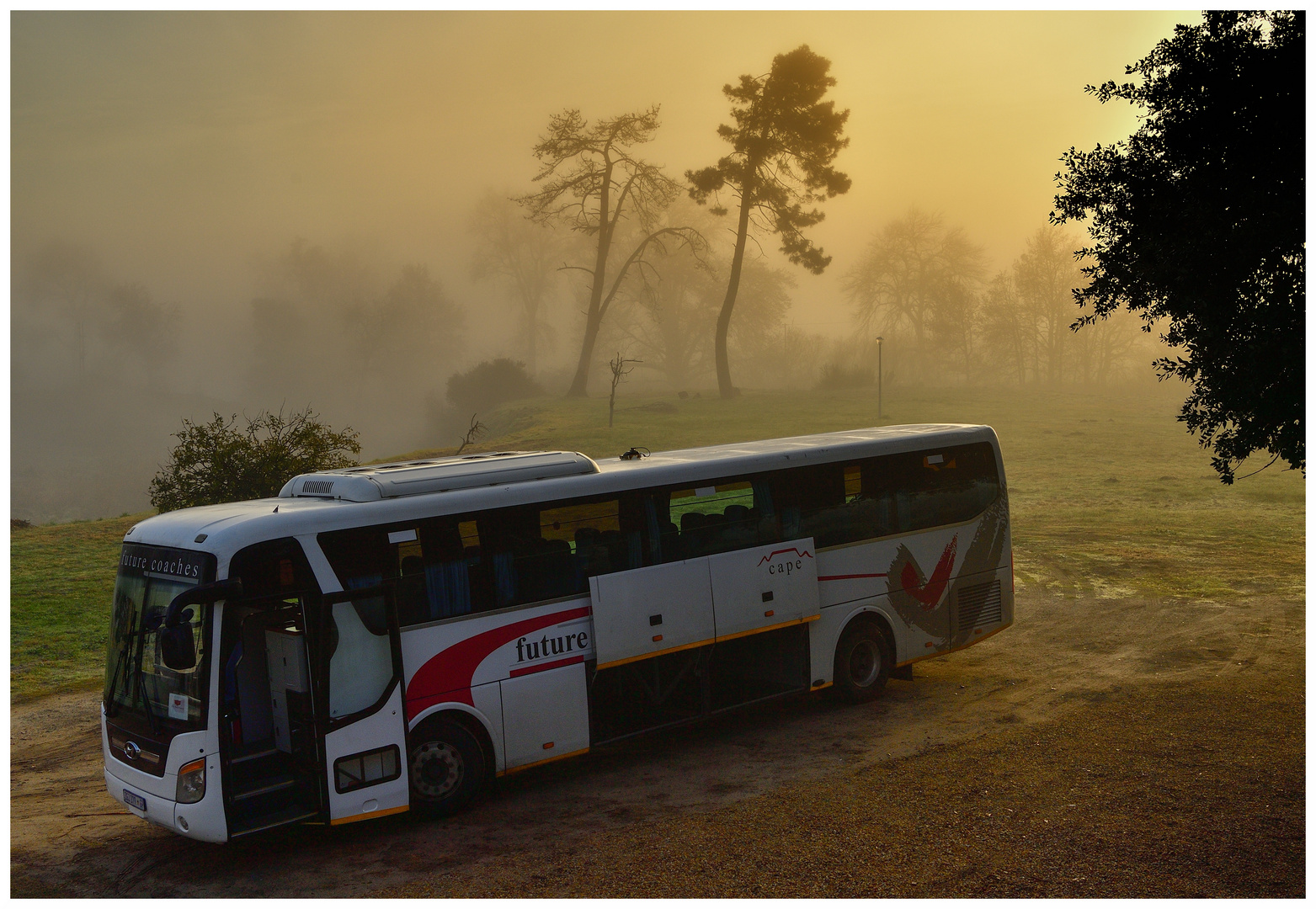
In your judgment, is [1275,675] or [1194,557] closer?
[1275,675]

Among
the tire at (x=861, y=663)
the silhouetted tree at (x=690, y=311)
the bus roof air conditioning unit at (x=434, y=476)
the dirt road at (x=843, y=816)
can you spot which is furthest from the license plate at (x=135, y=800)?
the silhouetted tree at (x=690, y=311)

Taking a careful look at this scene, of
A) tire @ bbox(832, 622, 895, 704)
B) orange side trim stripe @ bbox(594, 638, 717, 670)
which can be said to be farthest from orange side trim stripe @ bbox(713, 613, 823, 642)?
tire @ bbox(832, 622, 895, 704)

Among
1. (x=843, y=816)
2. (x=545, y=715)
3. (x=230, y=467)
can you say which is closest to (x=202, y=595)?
(x=545, y=715)

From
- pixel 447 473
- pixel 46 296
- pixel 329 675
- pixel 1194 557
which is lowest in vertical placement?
pixel 1194 557

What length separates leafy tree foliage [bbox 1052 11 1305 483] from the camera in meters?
12.1

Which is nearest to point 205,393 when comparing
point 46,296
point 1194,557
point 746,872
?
point 46,296

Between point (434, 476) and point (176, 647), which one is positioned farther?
point (434, 476)

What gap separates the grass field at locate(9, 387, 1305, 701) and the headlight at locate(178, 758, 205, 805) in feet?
31.4

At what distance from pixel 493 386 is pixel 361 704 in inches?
2997

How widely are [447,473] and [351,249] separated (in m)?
125

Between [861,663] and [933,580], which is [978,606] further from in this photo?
[861,663]

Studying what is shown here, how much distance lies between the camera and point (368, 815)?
30.4 feet

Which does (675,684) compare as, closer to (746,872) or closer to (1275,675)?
(746,872)

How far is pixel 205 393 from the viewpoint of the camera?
12125 cm
